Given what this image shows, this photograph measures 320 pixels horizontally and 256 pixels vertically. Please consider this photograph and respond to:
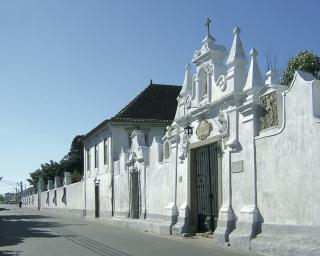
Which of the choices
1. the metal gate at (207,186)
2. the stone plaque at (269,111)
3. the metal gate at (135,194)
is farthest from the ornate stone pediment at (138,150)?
the stone plaque at (269,111)

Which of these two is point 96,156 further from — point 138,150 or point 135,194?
point 138,150

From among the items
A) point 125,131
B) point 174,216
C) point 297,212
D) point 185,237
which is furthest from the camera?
point 125,131

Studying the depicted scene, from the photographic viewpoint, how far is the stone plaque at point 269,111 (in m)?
14.0

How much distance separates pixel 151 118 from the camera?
1312 inches

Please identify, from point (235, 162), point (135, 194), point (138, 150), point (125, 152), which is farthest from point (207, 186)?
point (125, 152)

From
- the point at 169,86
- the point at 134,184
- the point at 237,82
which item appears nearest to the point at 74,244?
the point at 237,82

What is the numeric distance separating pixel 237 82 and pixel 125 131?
16722mm

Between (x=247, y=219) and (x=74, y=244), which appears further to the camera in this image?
(x=74, y=244)

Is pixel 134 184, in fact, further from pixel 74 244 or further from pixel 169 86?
pixel 169 86

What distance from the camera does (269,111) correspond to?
14297mm

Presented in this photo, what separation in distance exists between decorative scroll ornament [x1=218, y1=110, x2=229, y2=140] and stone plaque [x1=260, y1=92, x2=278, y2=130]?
193cm

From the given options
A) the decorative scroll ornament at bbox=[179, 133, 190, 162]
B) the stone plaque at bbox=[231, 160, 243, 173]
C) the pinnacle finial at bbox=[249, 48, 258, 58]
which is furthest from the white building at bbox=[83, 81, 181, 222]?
the pinnacle finial at bbox=[249, 48, 258, 58]

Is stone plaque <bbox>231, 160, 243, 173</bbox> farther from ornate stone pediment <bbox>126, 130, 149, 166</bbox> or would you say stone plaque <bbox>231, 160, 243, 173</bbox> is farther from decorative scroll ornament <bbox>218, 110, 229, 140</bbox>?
ornate stone pediment <bbox>126, 130, 149, 166</bbox>

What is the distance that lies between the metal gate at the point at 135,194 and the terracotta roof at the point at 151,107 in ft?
19.8
